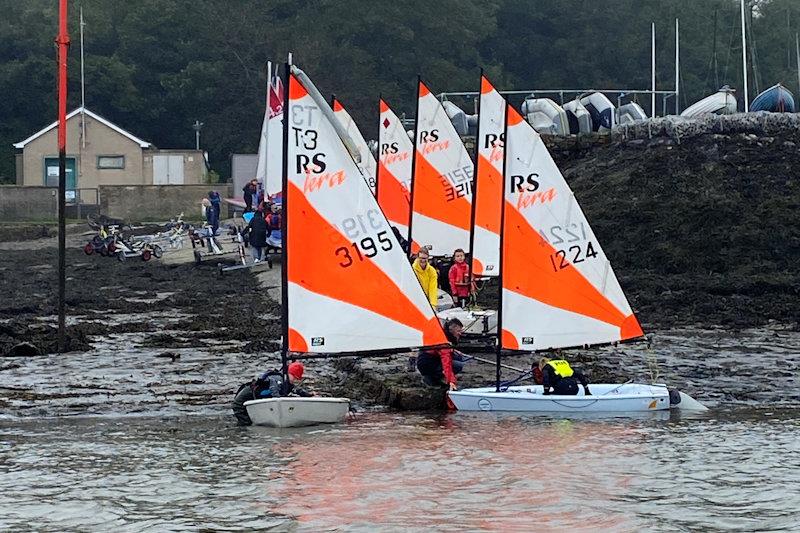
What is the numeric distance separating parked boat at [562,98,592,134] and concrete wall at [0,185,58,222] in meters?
24.4

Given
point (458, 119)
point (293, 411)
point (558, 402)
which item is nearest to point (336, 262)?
point (293, 411)

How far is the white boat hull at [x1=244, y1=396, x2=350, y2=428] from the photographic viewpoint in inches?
662

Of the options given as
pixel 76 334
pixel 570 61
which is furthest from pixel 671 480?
pixel 570 61

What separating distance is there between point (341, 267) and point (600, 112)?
1276 inches

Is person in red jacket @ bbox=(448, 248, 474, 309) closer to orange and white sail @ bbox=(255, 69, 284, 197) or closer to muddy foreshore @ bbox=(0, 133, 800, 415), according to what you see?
muddy foreshore @ bbox=(0, 133, 800, 415)

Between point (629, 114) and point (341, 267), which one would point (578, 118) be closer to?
point (629, 114)

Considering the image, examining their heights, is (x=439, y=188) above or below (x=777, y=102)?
below

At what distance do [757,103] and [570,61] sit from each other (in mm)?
39453

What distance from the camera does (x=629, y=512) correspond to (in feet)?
41.4

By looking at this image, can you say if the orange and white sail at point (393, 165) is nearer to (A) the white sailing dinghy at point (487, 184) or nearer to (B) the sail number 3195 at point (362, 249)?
(A) the white sailing dinghy at point (487, 184)

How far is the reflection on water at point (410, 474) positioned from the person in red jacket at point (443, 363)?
1.17 m

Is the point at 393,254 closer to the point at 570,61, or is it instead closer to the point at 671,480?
the point at 671,480

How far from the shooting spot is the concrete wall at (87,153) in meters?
66.9

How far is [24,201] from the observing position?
2478 inches
